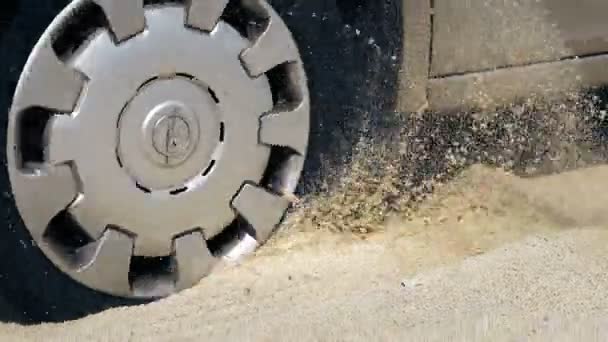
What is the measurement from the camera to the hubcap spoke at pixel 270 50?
246 centimetres

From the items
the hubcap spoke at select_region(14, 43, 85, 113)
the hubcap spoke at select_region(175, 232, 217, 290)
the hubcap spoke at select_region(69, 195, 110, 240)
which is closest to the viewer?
the hubcap spoke at select_region(14, 43, 85, 113)

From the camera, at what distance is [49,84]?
2.16m

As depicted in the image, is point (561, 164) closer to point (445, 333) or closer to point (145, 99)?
point (445, 333)

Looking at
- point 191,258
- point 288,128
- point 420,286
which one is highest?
point 288,128

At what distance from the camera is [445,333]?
2393 mm

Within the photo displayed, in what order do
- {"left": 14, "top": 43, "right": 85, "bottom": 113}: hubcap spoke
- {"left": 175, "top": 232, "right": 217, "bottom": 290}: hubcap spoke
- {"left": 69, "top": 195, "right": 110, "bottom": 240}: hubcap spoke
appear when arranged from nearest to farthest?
{"left": 14, "top": 43, "right": 85, "bottom": 113}: hubcap spoke → {"left": 69, "top": 195, "right": 110, "bottom": 240}: hubcap spoke → {"left": 175, "top": 232, "right": 217, "bottom": 290}: hubcap spoke

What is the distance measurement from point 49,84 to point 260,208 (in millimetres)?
644

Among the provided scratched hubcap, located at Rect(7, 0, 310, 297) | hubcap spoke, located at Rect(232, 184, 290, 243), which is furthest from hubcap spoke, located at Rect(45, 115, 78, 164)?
hubcap spoke, located at Rect(232, 184, 290, 243)

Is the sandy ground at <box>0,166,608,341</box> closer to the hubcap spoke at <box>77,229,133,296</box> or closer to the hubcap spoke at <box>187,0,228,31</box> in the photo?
the hubcap spoke at <box>77,229,133,296</box>

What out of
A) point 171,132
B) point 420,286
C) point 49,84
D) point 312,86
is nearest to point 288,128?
point 312,86

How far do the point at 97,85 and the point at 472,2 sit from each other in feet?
3.91

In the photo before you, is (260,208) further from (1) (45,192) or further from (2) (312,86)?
(1) (45,192)

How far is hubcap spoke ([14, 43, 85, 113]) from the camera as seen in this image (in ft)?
7.01

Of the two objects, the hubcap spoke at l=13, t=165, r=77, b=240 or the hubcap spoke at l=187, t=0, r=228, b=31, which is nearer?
the hubcap spoke at l=13, t=165, r=77, b=240
